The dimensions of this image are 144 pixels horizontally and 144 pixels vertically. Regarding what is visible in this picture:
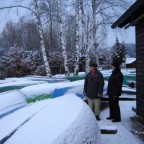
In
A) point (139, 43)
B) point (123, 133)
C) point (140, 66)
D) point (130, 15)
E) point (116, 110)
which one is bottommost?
point (123, 133)

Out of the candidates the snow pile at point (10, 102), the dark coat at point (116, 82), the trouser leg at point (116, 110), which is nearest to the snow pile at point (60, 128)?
the snow pile at point (10, 102)

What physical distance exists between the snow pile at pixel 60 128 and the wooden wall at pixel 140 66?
366cm

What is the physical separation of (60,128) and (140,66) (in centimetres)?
512

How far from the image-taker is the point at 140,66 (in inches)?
343

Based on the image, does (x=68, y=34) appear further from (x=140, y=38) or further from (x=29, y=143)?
(x=29, y=143)

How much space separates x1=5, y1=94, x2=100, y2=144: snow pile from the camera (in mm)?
3748

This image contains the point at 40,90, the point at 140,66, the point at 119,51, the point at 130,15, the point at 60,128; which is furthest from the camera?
the point at 119,51

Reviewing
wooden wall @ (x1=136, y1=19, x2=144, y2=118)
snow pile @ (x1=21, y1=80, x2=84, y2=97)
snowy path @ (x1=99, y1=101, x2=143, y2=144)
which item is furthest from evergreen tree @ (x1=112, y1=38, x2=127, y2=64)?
wooden wall @ (x1=136, y1=19, x2=144, y2=118)

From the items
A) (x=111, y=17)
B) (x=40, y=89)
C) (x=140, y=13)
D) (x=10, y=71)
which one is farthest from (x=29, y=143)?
(x=10, y=71)

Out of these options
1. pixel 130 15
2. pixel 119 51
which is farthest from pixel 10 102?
pixel 119 51

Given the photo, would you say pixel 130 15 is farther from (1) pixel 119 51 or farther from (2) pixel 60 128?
(1) pixel 119 51

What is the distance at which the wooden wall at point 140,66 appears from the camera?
8477 millimetres

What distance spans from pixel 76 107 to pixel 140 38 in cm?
413

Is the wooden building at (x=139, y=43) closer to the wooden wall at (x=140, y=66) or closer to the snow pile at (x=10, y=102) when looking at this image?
the wooden wall at (x=140, y=66)
